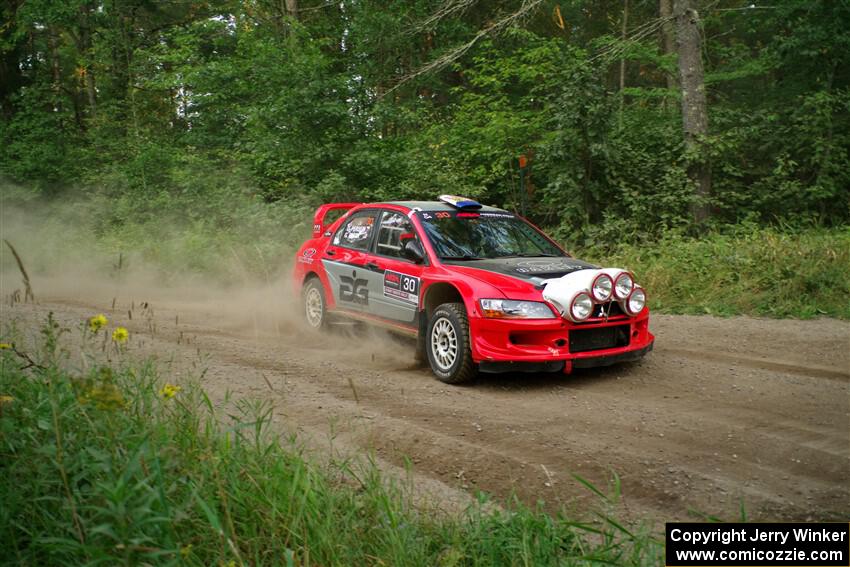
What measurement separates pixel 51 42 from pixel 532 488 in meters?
32.8

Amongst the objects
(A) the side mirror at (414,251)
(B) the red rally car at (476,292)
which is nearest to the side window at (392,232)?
(B) the red rally car at (476,292)

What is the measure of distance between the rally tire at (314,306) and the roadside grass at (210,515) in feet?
17.6

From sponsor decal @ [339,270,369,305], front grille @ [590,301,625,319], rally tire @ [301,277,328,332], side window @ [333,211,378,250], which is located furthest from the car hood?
rally tire @ [301,277,328,332]

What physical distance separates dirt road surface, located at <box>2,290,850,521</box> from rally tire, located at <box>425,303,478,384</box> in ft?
0.43

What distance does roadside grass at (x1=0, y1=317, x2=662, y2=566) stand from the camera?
8.27ft

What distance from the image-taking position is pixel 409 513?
3.14 metres

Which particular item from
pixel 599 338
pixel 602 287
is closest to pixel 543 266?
Result: pixel 602 287

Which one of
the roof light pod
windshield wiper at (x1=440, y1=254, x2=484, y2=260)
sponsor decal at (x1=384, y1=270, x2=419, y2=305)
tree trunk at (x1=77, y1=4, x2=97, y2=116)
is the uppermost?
tree trunk at (x1=77, y1=4, x2=97, y2=116)

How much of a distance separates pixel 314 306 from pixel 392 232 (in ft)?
6.20

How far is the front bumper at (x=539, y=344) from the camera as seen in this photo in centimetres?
601

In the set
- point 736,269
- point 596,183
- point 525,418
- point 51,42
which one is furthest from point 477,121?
point 51,42

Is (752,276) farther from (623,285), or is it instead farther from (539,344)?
(539,344)

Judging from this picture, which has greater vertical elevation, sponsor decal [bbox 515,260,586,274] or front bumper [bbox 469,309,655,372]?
sponsor decal [bbox 515,260,586,274]

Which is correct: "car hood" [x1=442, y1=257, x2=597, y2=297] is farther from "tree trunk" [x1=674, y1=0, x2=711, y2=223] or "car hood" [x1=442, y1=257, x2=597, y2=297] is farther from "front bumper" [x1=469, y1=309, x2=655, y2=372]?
"tree trunk" [x1=674, y1=0, x2=711, y2=223]
